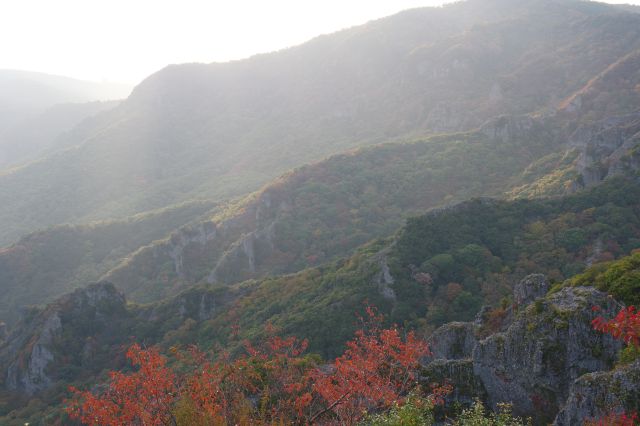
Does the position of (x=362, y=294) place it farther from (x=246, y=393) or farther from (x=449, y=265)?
(x=246, y=393)

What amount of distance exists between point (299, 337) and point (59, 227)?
255 feet

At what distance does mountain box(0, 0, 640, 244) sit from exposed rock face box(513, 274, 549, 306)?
9086 cm

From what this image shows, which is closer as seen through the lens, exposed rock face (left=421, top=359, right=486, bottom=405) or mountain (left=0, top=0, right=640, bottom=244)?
exposed rock face (left=421, top=359, right=486, bottom=405)

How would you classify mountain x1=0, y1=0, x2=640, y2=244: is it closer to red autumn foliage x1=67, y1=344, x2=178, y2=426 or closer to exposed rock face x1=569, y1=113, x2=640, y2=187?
exposed rock face x1=569, y1=113, x2=640, y2=187

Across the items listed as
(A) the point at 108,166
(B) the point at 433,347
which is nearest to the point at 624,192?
(B) the point at 433,347

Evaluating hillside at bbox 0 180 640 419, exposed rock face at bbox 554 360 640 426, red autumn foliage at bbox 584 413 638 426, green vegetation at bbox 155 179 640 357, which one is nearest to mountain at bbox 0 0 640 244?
→ hillside at bbox 0 180 640 419

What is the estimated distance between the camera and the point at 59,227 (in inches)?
3666

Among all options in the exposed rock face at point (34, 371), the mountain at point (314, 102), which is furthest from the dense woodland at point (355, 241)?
the mountain at point (314, 102)

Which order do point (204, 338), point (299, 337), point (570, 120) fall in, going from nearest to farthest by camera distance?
point (299, 337) → point (204, 338) → point (570, 120)

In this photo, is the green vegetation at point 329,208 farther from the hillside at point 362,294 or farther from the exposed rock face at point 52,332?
the hillside at point 362,294

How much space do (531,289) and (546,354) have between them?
565 centimetres

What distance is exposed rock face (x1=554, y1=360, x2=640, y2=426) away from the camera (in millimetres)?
12586

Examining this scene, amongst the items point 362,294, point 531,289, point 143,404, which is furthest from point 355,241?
point 143,404

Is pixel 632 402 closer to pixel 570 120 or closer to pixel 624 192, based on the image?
pixel 624 192
